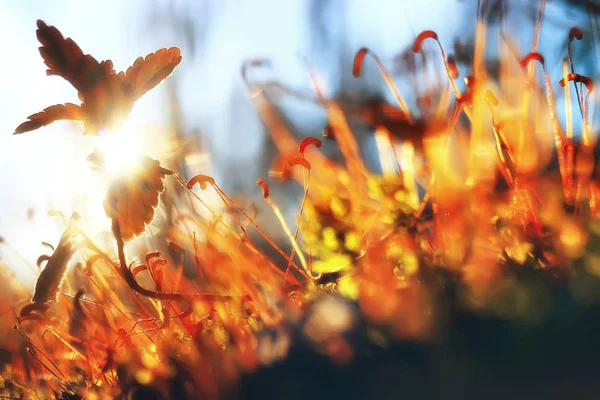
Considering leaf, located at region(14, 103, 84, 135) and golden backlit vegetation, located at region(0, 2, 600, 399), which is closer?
golden backlit vegetation, located at region(0, 2, 600, 399)

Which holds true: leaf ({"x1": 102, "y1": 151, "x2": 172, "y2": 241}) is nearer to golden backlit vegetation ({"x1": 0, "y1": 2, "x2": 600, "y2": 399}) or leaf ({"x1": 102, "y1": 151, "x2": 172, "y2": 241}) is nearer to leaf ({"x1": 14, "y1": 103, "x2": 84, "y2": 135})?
golden backlit vegetation ({"x1": 0, "y1": 2, "x2": 600, "y2": 399})

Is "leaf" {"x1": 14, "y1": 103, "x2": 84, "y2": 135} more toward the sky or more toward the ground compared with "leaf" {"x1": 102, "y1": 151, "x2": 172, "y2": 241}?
more toward the sky

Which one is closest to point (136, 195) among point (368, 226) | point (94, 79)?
point (94, 79)

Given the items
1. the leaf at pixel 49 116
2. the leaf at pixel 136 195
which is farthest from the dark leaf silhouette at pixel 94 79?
the leaf at pixel 136 195

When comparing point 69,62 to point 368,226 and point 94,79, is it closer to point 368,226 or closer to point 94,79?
point 94,79

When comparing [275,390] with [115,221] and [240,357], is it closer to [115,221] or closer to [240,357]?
[240,357]

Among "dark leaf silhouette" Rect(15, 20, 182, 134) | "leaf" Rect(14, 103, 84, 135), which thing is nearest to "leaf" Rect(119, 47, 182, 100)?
"dark leaf silhouette" Rect(15, 20, 182, 134)

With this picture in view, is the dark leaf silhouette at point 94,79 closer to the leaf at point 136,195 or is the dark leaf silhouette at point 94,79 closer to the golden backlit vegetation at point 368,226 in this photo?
the golden backlit vegetation at point 368,226
